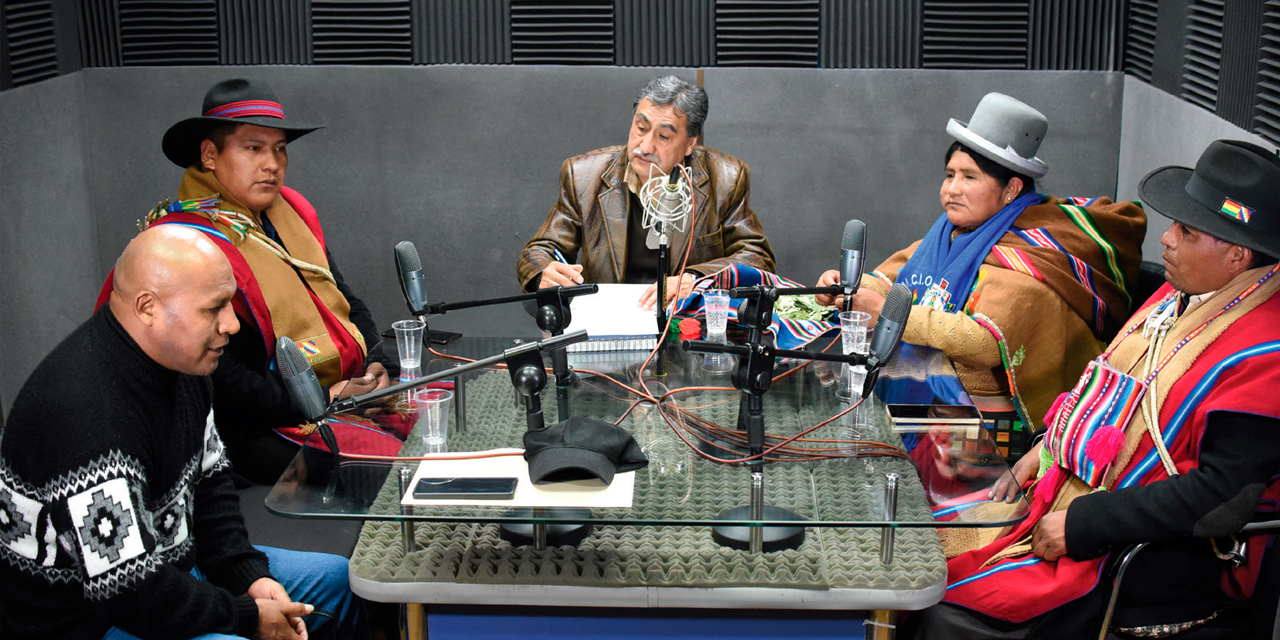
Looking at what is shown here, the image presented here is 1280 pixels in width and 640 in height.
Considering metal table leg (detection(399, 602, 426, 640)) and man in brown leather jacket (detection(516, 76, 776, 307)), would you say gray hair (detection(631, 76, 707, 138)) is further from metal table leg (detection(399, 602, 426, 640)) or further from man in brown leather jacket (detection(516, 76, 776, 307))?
metal table leg (detection(399, 602, 426, 640))

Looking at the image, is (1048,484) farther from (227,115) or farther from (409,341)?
(227,115)

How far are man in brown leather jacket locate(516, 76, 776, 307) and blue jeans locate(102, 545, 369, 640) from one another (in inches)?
60.8

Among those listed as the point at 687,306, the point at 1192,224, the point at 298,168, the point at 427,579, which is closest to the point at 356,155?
the point at 298,168

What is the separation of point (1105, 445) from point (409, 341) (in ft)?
6.29

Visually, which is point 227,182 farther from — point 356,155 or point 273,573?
point 356,155

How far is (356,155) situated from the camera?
591cm

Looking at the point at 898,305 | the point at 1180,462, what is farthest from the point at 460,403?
the point at 1180,462

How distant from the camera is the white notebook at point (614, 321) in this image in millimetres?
3512

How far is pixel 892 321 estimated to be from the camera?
8.84ft

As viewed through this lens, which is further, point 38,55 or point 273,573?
point 38,55

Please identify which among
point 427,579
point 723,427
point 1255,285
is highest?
point 1255,285

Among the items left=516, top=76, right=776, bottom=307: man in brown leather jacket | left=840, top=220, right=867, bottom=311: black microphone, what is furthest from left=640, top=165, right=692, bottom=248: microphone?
left=840, top=220, right=867, bottom=311: black microphone

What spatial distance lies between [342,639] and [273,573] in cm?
27

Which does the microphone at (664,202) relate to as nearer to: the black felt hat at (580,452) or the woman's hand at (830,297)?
the woman's hand at (830,297)
